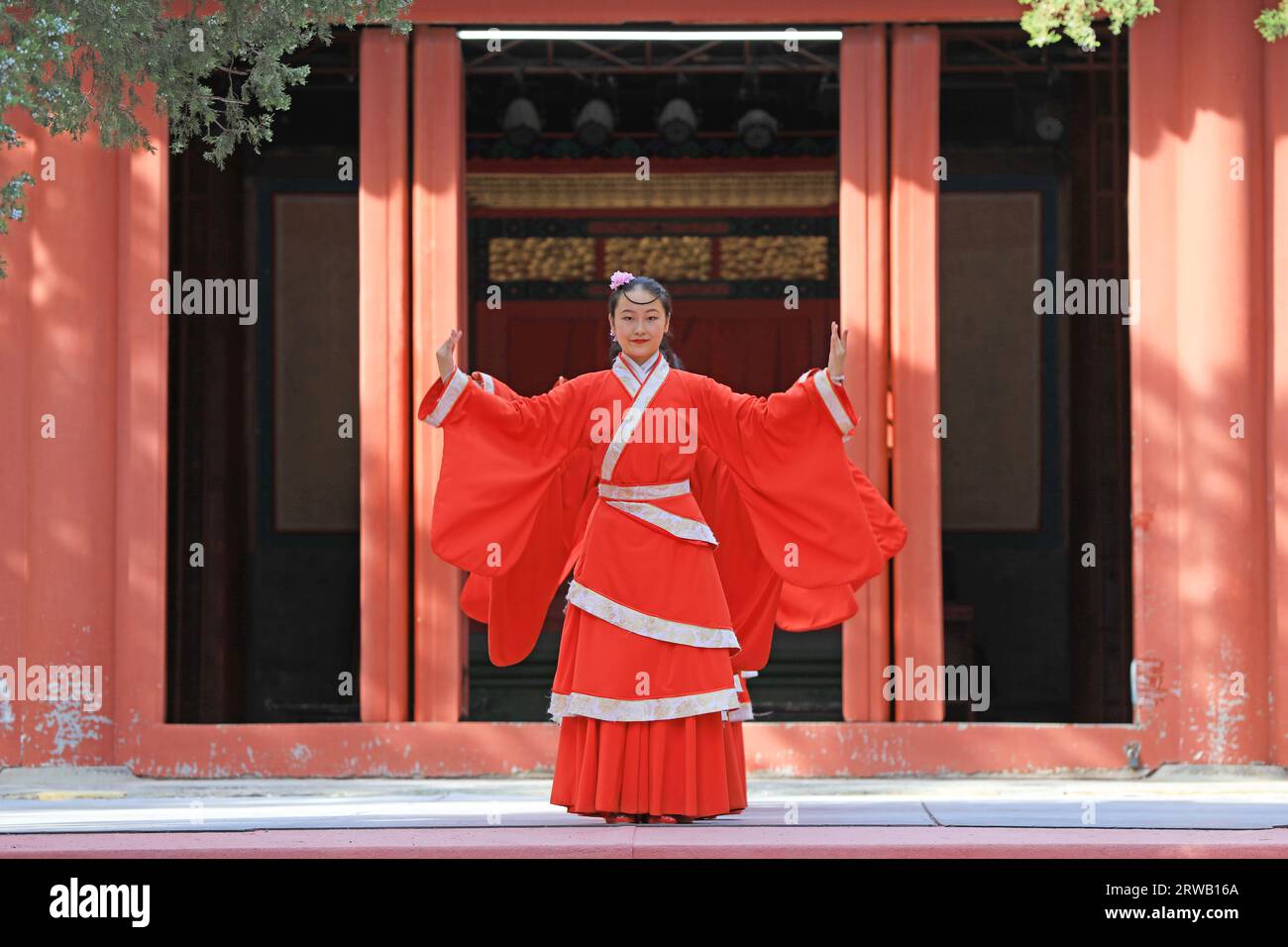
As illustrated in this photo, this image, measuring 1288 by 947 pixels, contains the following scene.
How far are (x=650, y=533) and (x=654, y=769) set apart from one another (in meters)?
0.63

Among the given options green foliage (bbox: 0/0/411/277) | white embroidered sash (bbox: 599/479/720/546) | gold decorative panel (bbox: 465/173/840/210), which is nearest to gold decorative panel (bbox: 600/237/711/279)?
gold decorative panel (bbox: 465/173/840/210)

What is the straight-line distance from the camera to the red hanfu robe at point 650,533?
4.58 m

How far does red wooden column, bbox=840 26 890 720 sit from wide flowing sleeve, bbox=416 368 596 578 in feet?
5.10

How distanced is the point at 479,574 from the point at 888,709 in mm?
1809

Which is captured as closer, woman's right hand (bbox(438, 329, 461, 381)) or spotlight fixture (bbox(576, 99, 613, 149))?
woman's right hand (bbox(438, 329, 461, 381))

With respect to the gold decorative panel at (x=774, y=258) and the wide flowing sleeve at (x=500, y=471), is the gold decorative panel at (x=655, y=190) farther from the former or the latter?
the wide flowing sleeve at (x=500, y=471)

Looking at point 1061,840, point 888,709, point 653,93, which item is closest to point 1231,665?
point 888,709

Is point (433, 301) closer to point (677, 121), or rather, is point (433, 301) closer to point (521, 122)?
point (521, 122)

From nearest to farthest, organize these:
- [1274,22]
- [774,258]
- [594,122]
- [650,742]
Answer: [650,742], [1274,22], [594,122], [774,258]

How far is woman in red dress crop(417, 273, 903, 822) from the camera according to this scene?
180 inches

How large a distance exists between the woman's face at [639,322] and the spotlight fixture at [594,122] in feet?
14.5

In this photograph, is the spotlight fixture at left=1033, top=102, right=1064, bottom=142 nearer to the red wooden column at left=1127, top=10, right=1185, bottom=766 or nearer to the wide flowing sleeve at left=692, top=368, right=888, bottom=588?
the red wooden column at left=1127, top=10, right=1185, bottom=766

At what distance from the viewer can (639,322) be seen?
462 cm

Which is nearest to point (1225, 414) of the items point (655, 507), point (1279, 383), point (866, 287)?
point (1279, 383)
